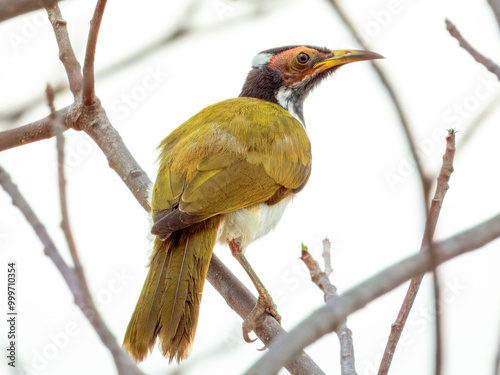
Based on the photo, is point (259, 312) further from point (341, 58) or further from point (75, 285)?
point (341, 58)

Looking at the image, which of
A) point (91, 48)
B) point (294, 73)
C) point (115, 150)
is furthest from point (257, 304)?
point (294, 73)

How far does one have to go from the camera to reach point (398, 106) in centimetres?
212

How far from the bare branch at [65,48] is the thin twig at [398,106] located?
2830 millimetres

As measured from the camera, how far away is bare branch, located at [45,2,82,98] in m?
4.74

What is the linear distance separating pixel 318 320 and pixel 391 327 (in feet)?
5.79

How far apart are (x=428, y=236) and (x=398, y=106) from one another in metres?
0.46

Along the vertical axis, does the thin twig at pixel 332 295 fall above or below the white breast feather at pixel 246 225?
below

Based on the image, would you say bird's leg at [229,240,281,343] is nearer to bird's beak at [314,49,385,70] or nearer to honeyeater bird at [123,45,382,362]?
honeyeater bird at [123,45,382,362]

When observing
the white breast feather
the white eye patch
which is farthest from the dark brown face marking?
the white breast feather

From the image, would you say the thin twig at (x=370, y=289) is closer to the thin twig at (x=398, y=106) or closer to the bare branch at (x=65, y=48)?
the thin twig at (x=398, y=106)

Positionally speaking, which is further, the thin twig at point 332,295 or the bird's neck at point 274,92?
the bird's neck at point 274,92

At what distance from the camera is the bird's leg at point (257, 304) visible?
438 centimetres

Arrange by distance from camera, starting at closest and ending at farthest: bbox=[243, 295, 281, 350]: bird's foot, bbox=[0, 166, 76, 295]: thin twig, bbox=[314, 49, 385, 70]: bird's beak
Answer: bbox=[0, 166, 76, 295]: thin twig
bbox=[243, 295, 281, 350]: bird's foot
bbox=[314, 49, 385, 70]: bird's beak

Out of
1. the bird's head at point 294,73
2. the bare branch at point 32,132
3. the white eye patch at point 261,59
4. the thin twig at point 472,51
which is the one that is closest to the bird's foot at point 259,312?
the bare branch at point 32,132
